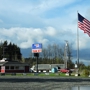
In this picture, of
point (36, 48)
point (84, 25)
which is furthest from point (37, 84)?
point (36, 48)

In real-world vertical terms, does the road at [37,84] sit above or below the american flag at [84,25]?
below

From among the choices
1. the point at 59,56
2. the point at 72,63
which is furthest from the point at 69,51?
the point at 59,56

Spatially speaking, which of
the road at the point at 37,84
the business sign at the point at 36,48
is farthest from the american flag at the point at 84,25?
the business sign at the point at 36,48

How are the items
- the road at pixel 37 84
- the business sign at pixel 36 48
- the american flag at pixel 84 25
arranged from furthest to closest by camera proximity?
the business sign at pixel 36 48, the american flag at pixel 84 25, the road at pixel 37 84

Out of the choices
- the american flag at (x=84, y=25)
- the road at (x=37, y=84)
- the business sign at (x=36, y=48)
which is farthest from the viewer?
the business sign at (x=36, y=48)

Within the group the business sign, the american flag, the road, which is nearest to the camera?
the road

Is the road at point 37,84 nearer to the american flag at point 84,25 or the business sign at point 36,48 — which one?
the american flag at point 84,25

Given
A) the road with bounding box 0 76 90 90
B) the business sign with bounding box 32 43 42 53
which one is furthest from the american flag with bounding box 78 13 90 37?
the business sign with bounding box 32 43 42 53

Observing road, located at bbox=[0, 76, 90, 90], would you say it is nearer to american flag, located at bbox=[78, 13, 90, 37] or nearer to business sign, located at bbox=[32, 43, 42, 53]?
american flag, located at bbox=[78, 13, 90, 37]

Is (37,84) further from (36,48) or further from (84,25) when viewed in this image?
(36,48)

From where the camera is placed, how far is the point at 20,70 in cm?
9531

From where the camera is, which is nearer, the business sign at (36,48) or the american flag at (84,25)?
the american flag at (84,25)

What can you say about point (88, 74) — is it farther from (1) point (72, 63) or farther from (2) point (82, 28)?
(1) point (72, 63)

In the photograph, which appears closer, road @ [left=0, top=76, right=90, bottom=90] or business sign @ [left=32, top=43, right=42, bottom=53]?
road @ [left=0, top=76, right=90, bottom=90]
